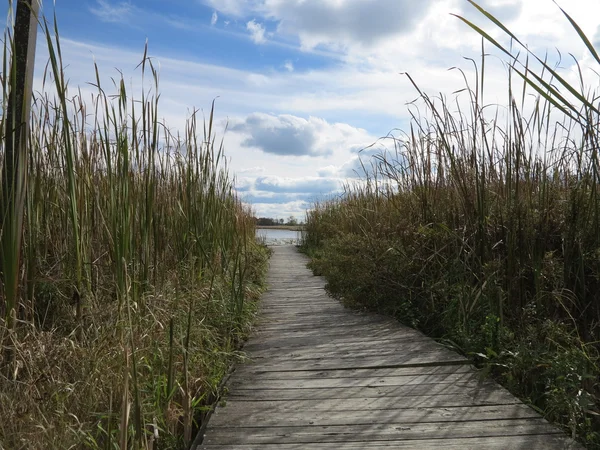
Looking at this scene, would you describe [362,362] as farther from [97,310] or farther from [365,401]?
[97,310]

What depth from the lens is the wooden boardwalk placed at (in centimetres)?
207

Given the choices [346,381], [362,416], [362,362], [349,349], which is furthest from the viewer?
[349,349]

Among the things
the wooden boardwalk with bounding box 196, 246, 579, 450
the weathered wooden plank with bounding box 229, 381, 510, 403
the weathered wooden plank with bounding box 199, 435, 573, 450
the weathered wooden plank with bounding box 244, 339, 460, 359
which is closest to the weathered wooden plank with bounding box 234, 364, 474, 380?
the wooden boardwalk with bounding box 196, 246, 579, 450

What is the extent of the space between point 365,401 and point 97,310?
1.37 metres

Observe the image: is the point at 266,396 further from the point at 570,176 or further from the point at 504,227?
the point at 570,176

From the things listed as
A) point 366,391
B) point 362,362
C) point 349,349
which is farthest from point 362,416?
point 349,349

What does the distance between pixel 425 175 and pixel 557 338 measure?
1.83 metres

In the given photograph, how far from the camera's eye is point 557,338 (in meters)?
2.80

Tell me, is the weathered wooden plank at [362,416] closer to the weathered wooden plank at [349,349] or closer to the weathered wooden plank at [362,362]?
the weathered wooden plank at [362,362]

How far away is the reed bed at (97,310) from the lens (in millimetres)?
2043

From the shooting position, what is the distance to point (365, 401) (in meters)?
2.47

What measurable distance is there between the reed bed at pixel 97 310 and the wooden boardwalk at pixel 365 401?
0.23 meters

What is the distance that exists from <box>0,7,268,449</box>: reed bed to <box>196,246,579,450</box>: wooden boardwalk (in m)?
0.23

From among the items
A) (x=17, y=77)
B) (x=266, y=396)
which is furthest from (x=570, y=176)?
(x=17, y=77)
